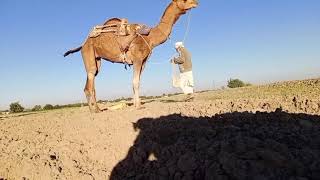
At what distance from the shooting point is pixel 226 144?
5590mm

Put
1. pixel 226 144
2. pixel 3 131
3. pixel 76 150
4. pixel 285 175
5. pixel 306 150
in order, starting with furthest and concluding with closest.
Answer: pixel 3 131, pixel 76 150, pixel 226 144, pixel 306 150, pixel 285 175

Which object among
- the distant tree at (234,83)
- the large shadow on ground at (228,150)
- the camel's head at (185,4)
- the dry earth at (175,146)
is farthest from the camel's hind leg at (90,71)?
the distant tree at (234,83)

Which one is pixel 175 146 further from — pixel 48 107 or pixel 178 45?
pixel 48 107

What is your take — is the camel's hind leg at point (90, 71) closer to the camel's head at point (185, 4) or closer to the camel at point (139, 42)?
the camel at point (139, 42)

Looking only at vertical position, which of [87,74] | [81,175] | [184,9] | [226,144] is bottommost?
[81,175]

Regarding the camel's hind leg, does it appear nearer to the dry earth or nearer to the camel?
the camel

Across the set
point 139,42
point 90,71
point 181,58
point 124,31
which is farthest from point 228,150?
point 181,58

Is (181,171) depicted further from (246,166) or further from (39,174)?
(39,174)

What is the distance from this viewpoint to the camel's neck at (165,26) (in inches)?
463

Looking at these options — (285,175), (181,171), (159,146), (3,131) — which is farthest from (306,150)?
(3,131)

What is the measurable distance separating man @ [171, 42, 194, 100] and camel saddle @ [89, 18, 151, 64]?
2.52 meters

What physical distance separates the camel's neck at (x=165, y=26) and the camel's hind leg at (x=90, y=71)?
181cm

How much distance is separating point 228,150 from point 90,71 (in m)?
7.74

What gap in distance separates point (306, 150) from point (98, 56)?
8.20 m
